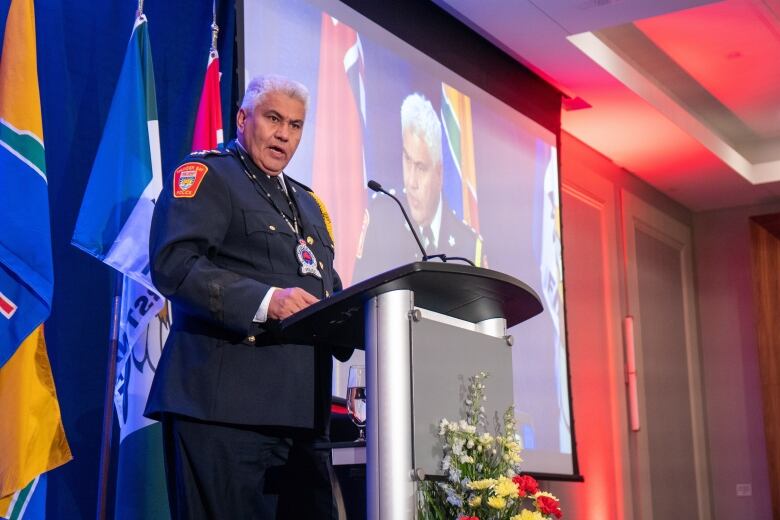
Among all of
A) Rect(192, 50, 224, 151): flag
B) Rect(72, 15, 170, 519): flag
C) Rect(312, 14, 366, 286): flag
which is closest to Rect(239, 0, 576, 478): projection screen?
Rect(312, 14, 366, 286): flag

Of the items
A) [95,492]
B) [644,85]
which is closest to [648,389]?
[644,85]

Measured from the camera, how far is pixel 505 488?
5.61 ft

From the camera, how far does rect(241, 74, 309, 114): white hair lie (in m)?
2.15

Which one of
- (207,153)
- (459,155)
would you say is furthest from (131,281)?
(459,155)

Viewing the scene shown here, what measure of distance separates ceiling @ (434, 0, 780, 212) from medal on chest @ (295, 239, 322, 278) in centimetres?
334

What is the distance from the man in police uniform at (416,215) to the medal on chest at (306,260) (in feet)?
6.65

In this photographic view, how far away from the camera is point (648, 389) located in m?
7.78

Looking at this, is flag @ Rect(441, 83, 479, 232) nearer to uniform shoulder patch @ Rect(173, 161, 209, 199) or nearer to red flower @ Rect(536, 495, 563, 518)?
uniform shoulder patch @ Rect(173, 161, 209, 199)

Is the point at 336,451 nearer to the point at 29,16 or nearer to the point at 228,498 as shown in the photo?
the point at 228,498

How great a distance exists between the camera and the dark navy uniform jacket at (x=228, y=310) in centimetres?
178

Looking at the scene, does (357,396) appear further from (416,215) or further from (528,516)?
(416,215)

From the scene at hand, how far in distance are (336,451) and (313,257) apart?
15.5 inches

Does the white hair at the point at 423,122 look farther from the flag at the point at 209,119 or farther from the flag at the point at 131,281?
the flag at the point at 131,281

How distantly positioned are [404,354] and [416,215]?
291 centimetres
